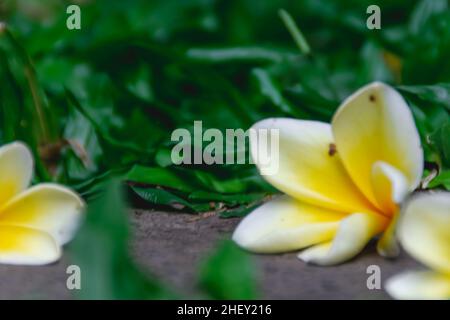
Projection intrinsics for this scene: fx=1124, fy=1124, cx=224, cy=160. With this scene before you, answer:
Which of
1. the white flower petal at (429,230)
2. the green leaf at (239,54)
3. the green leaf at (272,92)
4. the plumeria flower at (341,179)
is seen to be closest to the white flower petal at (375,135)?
the plumeria flower at (341,179)

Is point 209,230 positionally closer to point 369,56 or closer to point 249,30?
point 369,56

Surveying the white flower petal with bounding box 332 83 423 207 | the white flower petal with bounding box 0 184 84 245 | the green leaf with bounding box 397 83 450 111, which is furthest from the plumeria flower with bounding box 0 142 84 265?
the green leaf with bounding box 397 83 450 111

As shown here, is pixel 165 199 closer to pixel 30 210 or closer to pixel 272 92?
pixel 30 210

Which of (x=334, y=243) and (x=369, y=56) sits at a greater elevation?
(x=369, y=56)

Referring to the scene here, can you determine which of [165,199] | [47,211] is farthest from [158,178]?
[47,211]

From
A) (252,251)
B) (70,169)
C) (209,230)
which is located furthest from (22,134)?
(252,251)

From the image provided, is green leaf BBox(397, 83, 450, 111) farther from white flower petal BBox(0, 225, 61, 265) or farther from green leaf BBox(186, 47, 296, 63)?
white flower petal BBox(0, 225, 61, 265)

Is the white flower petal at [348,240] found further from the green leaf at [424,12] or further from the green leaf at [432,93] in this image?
the green leaf at [424,12]
